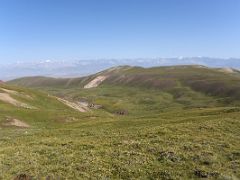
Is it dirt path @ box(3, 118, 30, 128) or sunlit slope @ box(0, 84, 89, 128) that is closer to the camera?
dirt path @ box(3, 118, 30, 128)

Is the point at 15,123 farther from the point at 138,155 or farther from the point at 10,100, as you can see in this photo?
the point at 138,155

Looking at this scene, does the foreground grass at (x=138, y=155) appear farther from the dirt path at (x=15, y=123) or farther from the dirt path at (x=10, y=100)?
the dirt path at (x=10, y=100)

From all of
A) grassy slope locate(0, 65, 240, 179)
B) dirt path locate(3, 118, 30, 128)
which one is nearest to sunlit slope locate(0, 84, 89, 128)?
dirt path locate(3, 118, 30, 128)

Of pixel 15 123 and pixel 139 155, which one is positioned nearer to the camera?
pixel 139 155

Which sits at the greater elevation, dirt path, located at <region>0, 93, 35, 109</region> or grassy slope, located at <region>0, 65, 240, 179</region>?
grassy slope, located at <region>0, 65, 240, 179</region>

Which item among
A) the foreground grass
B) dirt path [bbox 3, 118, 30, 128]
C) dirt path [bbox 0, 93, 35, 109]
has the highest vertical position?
the foreground grass

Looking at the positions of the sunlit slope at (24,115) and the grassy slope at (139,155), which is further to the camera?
the sunlit slope at (24,115)

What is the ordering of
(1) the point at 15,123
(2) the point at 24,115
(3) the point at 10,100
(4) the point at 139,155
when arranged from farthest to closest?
(3) the point at 10,100 < (2) the point at 24,115 < (1) the point at 15,123 < (4) the point at 139,155

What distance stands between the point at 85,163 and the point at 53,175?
3.17m

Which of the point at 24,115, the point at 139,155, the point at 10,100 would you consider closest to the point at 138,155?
the point at 139,155

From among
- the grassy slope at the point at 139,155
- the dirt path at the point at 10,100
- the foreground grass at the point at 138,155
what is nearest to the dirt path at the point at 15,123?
the grassy slope at the point at 139,155

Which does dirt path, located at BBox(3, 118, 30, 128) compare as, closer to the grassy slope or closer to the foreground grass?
the grassy slope

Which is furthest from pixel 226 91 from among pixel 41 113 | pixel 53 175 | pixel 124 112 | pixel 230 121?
pixel 53 175

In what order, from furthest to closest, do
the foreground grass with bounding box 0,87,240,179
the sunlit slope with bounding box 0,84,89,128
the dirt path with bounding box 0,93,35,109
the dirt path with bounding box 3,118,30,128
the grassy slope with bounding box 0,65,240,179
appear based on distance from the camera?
the dirt path with bounding box 0,93,35,109, the sunlit slope with bounding box 0,84,89,128, the dirt path with bounding box 3,118,30,128, the grassy slope with bounding box 0,65,240,179, the foreground grass with bounding box 0,87,240,179
